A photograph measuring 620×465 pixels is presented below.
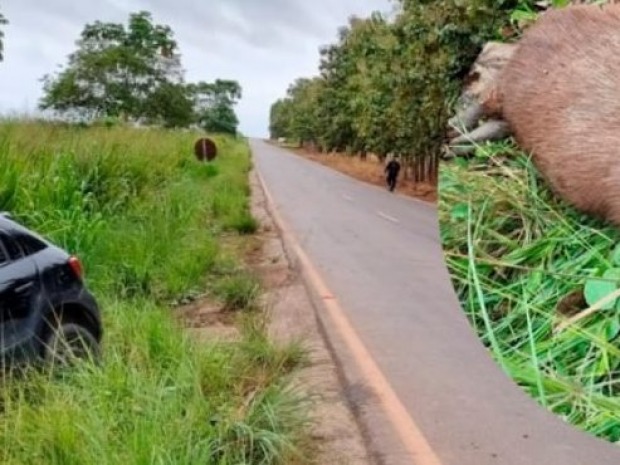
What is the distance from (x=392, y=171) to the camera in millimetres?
1583

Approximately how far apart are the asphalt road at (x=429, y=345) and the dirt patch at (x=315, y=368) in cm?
35

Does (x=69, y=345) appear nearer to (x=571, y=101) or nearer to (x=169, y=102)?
(x=571, y=101)

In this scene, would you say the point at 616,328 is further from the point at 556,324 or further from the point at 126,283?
the point at 126,283

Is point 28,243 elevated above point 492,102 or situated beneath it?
situated beneath

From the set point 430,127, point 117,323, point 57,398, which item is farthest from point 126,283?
point 430,127

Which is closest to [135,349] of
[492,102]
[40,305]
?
[40,305]

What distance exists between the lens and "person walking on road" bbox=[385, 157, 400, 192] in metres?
1.50

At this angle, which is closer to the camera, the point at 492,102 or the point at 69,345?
the point at 492,102

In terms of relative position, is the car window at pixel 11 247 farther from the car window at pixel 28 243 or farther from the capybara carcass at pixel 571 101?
the capybara carcass at pixel 571 101

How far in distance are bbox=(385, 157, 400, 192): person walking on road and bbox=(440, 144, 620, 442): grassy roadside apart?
2.58 ft

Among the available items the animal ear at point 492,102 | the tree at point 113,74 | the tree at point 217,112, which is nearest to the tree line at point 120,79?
the tree at point 113,74

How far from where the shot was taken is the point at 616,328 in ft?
1.87

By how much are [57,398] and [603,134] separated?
321 centimetres

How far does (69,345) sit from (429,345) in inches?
104
